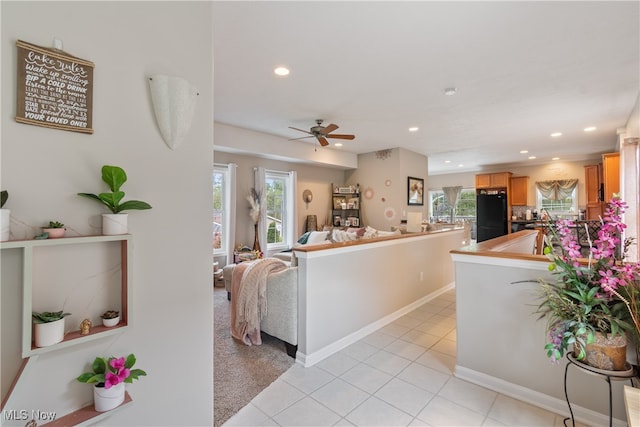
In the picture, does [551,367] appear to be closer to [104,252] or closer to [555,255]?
[555,255]

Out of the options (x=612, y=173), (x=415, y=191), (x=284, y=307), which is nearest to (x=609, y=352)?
(x=284, y=307)

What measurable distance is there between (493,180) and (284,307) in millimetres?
7982

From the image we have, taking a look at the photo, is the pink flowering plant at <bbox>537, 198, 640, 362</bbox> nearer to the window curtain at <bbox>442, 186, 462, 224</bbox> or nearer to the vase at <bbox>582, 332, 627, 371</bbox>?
the vase at <bbox>582, 332, 627, 371</bbox>

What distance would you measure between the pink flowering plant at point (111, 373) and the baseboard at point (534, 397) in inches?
92.6

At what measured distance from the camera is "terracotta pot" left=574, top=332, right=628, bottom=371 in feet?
4.79

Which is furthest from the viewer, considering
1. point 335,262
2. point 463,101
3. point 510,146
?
point 510,146

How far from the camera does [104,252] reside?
1.03 m

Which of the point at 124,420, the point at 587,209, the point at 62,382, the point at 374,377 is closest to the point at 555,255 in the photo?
the point at 374,377

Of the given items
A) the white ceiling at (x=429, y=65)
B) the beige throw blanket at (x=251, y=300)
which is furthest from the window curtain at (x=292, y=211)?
the beige throw blanket at (x=251, y=300)

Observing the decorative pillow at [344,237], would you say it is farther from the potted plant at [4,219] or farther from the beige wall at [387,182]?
the potted plant at [4,219]

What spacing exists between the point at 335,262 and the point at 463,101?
8.31ft

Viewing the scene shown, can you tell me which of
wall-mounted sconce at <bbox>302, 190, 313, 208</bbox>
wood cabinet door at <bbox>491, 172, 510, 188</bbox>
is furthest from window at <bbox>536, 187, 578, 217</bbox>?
wall-mounted sconce at <bbox>302, 190, 313, 208</bbox>

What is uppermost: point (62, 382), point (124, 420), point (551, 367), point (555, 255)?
point (555, 255)
